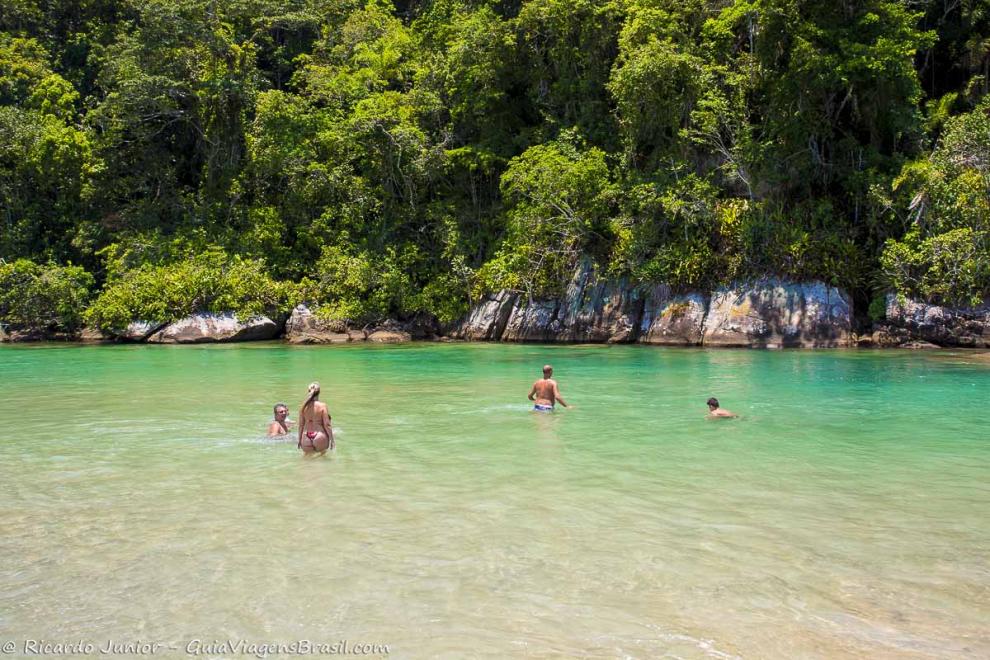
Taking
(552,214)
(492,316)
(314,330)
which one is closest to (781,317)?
(552,214)

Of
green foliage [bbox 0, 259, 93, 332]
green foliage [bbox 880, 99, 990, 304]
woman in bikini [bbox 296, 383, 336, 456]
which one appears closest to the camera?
woman in bikini [bbox 296, 383, 336, 456]

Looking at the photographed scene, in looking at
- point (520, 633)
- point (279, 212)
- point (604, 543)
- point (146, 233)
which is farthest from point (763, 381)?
point (146, 233)

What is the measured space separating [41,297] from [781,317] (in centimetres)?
2812

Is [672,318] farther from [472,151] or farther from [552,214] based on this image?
[472,151]

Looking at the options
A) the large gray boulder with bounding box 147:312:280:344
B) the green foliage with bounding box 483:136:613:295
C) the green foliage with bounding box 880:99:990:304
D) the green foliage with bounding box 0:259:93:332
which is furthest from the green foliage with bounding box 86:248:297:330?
the green foliage with bounding box 880:99:990:304

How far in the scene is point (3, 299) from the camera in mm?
31938

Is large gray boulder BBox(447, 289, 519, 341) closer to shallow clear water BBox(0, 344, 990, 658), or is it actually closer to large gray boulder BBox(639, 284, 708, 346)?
large gray boulder BBox(639, 284, 708, 346)

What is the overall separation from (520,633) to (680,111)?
79.3 feet

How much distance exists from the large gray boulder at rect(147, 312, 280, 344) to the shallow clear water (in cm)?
1587

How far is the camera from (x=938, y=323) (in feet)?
73.5

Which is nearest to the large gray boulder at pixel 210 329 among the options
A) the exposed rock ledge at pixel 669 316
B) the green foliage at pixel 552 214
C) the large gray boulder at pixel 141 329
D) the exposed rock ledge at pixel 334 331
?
the large gray boulder at pixel 141 329

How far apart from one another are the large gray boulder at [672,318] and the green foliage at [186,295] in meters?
14.1

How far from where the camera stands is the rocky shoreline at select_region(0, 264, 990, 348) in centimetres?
2289

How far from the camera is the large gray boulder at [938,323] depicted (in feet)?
71.9
